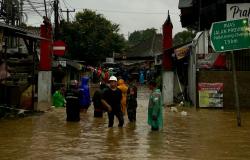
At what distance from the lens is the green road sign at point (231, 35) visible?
61.2 ft

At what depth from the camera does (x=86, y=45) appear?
214 ft

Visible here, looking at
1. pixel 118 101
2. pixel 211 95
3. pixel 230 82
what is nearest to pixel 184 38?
pixel 230 82

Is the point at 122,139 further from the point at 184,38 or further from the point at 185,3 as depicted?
the point at 184,38

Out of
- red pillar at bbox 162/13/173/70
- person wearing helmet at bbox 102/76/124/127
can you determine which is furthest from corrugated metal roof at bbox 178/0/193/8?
person wearing helmet at bbox 102/76/124/127

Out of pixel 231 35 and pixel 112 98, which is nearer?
pixel 112 98

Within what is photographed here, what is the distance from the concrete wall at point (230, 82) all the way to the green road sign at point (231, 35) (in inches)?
379

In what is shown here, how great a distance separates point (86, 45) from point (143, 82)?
8.08 meters

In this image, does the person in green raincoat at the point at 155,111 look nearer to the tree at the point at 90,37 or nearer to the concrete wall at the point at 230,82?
the concrete wall at the point at 230,82

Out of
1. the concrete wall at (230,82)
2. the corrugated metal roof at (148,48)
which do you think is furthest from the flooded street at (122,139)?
the corrugated metal roof at (148,48)

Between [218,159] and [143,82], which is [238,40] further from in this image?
[143,82]

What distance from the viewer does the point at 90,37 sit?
65438mm

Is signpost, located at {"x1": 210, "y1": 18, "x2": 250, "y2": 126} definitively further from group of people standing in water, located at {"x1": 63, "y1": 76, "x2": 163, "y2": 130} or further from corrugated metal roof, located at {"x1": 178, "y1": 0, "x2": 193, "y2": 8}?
corrugated metal roof, located at {"x1": 178, "y1": 0, "x2": 193, "y2": 8}

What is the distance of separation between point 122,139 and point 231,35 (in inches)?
227

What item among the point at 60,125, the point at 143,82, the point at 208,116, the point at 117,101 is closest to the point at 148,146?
the point at 117,101
